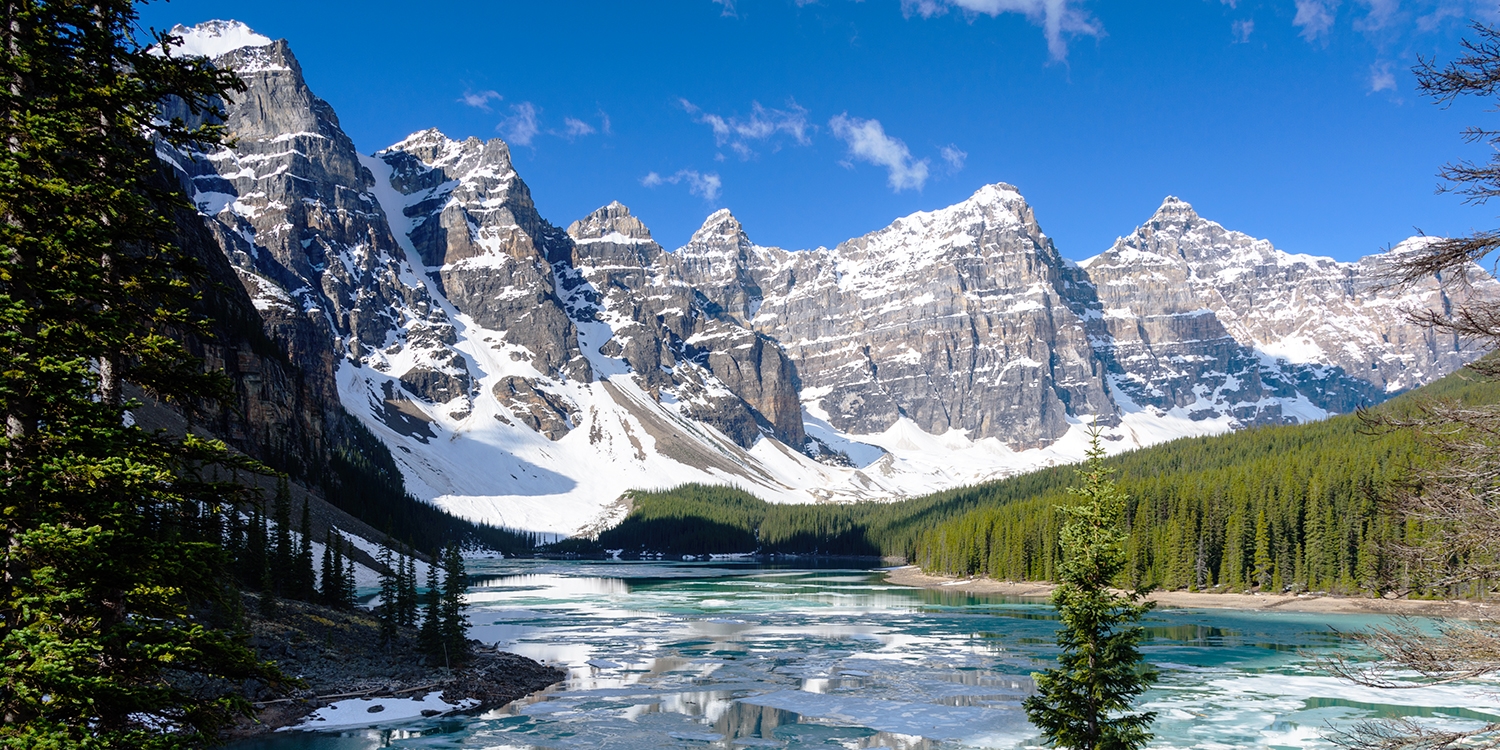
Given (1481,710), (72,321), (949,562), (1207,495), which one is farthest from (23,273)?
(949,562)

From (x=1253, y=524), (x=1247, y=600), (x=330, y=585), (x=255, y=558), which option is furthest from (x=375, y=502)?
(x=1253, y=524)

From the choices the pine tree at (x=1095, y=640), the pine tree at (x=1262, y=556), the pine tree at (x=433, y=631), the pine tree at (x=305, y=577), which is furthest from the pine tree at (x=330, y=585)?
the pine tree at (x=1262, y=556)

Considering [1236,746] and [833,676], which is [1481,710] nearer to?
[1236,746]

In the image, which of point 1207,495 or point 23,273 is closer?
point 23,273

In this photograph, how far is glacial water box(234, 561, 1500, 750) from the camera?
3222cm

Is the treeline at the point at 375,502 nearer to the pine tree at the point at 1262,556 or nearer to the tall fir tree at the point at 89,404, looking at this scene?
the pine tree at the point at 1262,556

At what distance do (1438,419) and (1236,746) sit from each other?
23989 mm

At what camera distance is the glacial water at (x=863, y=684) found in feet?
106

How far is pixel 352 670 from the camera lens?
136 ft

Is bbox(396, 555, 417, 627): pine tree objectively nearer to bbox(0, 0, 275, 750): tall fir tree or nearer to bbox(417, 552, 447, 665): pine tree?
bbox(417, 552, 447, 665): pine tree

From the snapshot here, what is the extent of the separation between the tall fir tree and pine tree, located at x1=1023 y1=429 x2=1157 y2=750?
1592 centimetres

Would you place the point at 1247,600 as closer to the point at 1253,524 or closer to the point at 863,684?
the point at 1253,524

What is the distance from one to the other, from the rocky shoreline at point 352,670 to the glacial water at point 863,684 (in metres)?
1.67

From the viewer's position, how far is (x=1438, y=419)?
1053 centimetres
